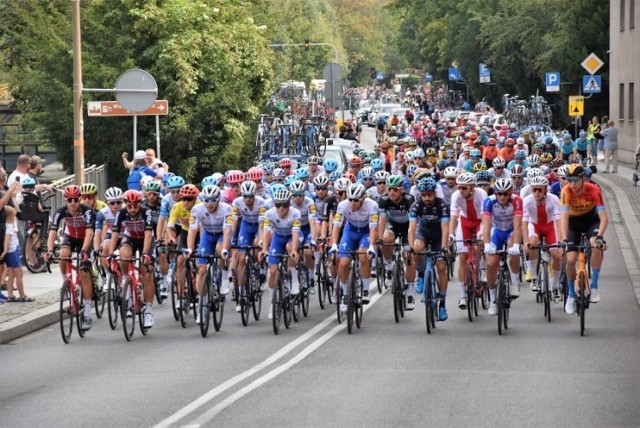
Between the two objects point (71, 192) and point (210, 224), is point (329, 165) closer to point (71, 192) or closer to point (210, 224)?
point (210, 224)

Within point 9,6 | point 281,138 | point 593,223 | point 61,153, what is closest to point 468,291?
point 593,223

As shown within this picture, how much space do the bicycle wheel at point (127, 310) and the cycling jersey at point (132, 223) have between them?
0.83 meters

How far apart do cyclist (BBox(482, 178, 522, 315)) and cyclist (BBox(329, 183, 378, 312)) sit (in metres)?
1.34

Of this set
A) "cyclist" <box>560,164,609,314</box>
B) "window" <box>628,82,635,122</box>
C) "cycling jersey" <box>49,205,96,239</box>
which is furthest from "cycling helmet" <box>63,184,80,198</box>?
"window" <box>628,82,635,122</box>

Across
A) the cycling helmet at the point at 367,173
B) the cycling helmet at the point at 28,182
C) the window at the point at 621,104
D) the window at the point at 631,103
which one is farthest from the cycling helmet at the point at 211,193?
the window at the point at 621,104

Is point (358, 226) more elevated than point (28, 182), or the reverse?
point (28, 182)

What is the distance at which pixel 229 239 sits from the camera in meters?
18.1

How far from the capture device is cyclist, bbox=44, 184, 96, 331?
693 inches

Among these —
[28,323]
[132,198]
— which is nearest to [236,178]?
[132,198]

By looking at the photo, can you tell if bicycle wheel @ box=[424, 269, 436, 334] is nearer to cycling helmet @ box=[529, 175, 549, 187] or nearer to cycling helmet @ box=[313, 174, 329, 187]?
cycling helmet @ box=[529, 175, 549, 187]

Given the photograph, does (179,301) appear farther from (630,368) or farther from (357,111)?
(357,111)

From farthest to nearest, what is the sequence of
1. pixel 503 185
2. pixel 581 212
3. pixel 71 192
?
pixel 503 185
pixel 71 192
pixel 581 212

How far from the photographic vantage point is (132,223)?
18.0m

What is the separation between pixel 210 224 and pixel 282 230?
Answer: 865 millimetres
